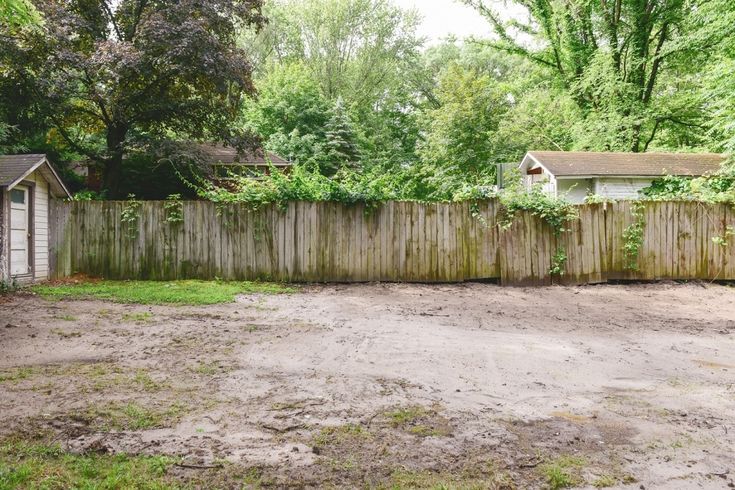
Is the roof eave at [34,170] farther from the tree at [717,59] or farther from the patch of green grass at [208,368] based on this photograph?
the tree at [717,59]

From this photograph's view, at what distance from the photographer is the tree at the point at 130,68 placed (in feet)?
42.9

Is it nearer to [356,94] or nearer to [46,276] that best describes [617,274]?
[46,276]

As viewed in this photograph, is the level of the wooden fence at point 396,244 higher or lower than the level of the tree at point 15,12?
lower

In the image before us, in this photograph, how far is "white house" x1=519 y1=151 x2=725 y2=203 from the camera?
1742 centimetres

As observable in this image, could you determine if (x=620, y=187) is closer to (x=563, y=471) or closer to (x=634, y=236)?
(x=634, y=236)

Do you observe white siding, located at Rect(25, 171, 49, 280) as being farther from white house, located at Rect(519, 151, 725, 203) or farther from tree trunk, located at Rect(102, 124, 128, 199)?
white house, located at Rect(519, 151, 725, 203)

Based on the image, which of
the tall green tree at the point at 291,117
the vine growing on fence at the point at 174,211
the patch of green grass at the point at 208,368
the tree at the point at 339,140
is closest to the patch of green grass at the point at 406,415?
the patch of green grass at the point at 208,368

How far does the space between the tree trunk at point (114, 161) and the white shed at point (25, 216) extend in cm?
438

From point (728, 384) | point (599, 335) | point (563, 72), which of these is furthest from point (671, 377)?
point (563, 72)

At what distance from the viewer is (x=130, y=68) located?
44.2 feet

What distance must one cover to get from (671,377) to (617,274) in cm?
655

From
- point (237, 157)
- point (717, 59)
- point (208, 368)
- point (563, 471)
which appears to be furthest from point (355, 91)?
point (563, 471)

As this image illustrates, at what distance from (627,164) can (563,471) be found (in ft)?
60.3

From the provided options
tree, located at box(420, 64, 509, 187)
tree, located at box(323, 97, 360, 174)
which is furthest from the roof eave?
tree, located at box(420, 64, 509, 187)
